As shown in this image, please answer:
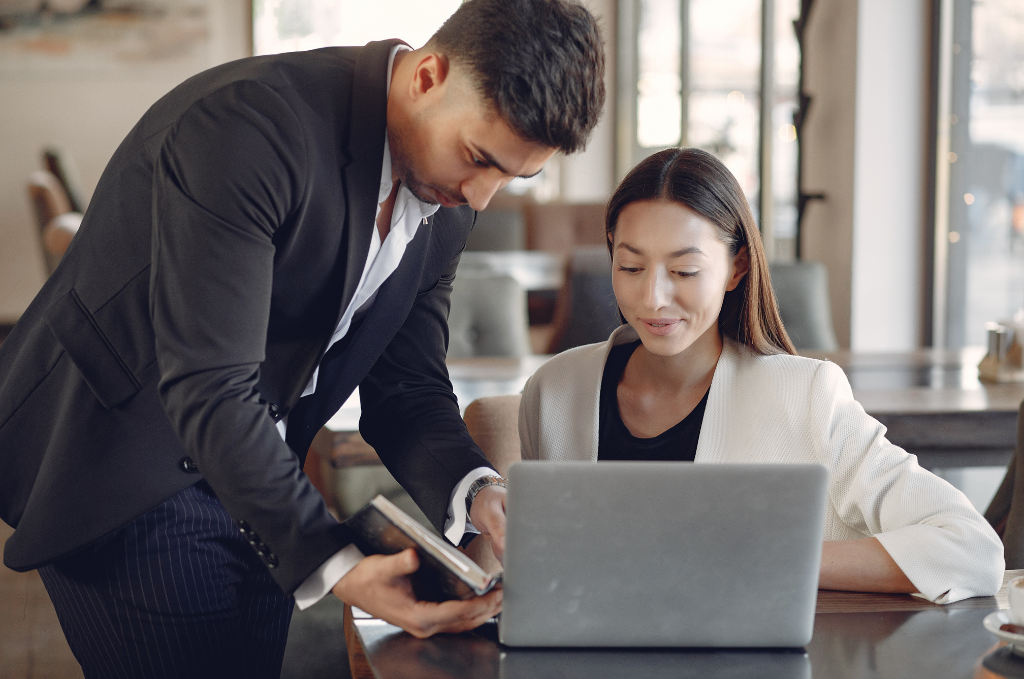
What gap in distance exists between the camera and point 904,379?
8.27 feet

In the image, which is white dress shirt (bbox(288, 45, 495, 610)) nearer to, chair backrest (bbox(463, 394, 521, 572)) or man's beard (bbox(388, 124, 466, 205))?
man's beard (bbox(388, 124, 466, 205))

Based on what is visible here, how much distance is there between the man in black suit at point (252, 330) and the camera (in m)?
0.92

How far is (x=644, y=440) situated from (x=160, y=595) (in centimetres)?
69

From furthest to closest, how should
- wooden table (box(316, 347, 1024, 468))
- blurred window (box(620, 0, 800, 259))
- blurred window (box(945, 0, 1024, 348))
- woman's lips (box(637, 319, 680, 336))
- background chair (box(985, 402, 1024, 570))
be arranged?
blurred window (box(620, 0, 800, 259)) → blurred window (box(945, 0, 1024, 348)) → wooden table (box(316, 347, 1024, 468)) → background chair (box(985, 402, 1024, 570)) → woman's lips (box(637, 319, 680, 336))

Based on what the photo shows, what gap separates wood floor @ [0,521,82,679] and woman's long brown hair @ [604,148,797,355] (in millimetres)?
1656

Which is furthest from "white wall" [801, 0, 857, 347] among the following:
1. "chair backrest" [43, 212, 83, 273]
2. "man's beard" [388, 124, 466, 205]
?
"chair backrest" [43, 212, 83, 273]

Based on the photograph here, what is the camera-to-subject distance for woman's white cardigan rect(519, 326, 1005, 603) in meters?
1.09

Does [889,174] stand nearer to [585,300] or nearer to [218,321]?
[585,300]

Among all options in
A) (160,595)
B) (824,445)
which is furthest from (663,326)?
(160,595)

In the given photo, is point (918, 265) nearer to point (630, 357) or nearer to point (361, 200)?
point (630, 357)

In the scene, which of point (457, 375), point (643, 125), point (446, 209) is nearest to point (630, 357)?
point (446, 209)

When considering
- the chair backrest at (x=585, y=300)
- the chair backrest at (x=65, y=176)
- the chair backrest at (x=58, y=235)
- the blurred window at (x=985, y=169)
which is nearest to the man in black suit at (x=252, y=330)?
the chair backrest at (x=585, y=300)

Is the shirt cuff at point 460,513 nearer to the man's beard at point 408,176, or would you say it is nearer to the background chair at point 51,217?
the man's beard at point 408,176

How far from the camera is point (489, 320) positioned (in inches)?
125
